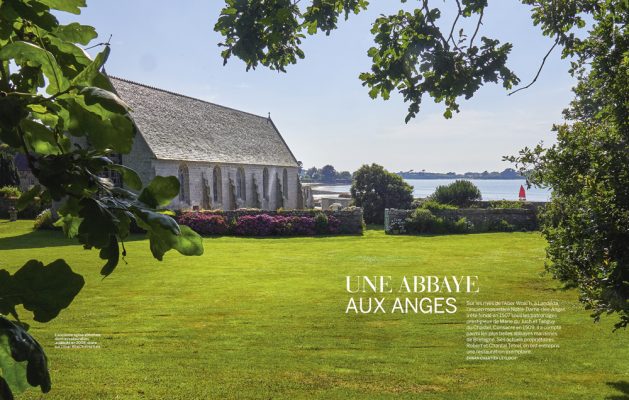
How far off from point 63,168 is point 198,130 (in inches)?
1503

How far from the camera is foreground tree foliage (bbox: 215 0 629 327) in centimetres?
617

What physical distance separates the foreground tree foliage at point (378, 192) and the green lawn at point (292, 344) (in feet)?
73.7

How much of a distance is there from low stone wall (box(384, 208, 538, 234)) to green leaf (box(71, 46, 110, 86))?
28.7 m

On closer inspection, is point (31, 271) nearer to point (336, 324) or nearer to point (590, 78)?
point (590, 78)

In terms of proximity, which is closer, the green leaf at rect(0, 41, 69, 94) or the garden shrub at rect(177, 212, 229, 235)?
the green leaf at rect(0, 41, 69, 94)

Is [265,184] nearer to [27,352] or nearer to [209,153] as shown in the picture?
[209,153]

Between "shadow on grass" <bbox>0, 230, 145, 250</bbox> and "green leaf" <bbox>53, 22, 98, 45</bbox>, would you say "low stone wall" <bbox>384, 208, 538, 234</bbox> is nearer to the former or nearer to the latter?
"shadow on grass" <bbox>0, 230, 145, 250</bbox>

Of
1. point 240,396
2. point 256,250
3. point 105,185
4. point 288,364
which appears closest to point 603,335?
point 288,364

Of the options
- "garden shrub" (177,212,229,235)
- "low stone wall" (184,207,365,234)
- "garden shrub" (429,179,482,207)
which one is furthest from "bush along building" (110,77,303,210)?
"garden shrub" (429,179,482,207)

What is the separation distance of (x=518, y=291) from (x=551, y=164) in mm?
6535

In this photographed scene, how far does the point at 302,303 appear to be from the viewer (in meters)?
11.8

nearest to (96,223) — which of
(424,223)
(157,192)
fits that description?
(157,192)

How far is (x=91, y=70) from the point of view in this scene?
1.26 m

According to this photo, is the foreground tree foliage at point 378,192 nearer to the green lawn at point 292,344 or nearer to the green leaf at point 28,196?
the green lawn at point 292,344
